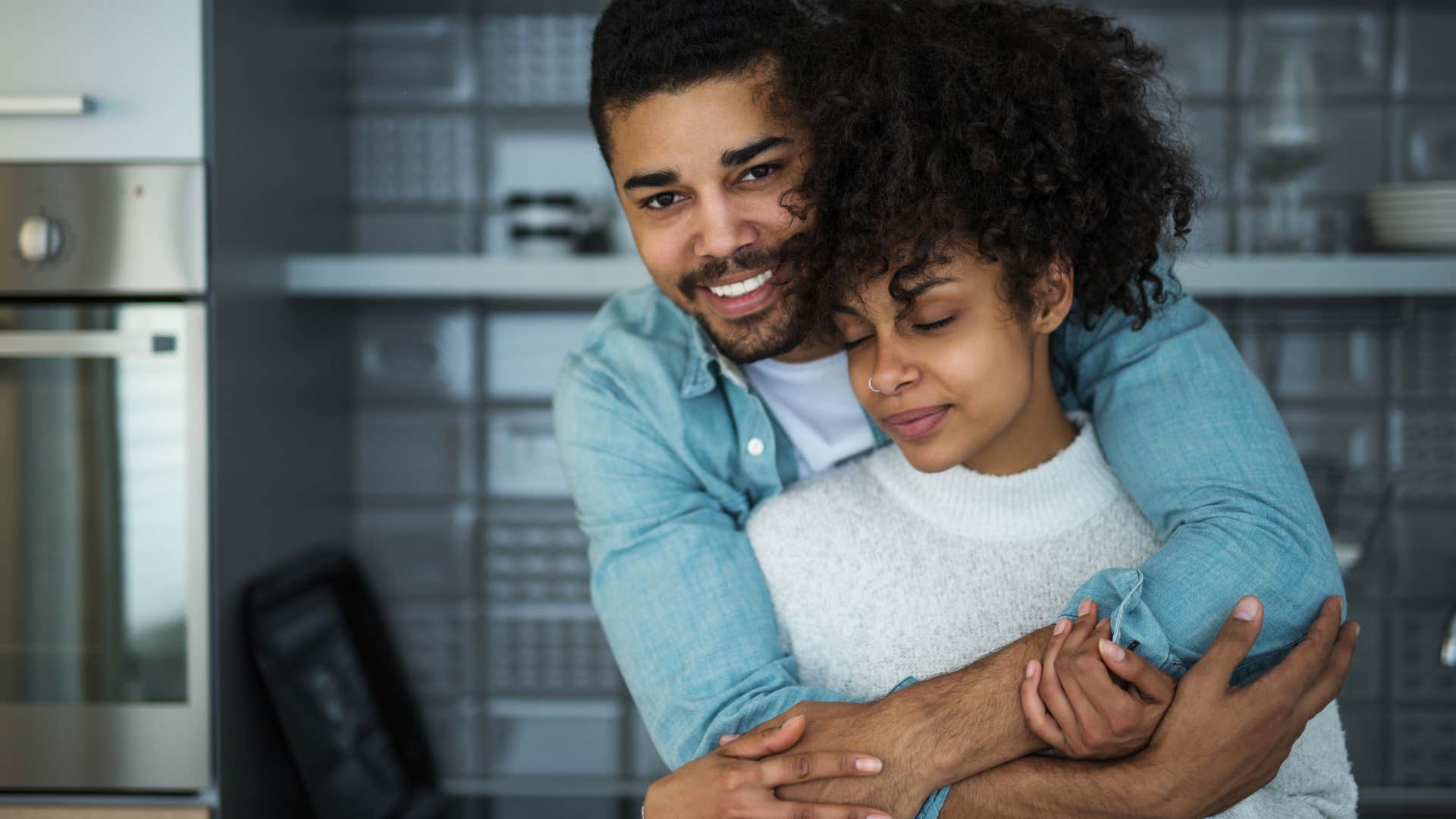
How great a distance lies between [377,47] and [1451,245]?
2250 millimetres

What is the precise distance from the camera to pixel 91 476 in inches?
73.7

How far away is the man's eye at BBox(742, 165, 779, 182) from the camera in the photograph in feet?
4.31

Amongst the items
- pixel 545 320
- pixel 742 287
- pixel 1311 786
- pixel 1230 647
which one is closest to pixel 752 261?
pixel 742 287

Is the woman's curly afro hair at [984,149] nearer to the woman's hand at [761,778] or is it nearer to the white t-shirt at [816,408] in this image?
the white t-shirt at [816,408]

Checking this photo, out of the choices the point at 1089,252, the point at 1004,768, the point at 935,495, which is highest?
the point at 1089,252

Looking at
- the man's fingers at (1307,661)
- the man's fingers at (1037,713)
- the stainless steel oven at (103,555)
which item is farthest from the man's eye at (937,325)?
the stainless steel oven at (103,555)

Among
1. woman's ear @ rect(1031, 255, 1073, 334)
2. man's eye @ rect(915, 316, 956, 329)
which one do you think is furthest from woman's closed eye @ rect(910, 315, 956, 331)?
woman's ear @ rect(1031, 255, 1073, 334)

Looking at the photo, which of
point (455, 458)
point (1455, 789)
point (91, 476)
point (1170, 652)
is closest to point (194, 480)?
point (91, 476)

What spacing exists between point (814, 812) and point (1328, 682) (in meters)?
0.51

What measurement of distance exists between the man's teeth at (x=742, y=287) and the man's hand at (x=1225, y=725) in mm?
632

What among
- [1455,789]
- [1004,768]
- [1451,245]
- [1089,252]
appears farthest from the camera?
[1455,789]

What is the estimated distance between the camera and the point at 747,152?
1.28m

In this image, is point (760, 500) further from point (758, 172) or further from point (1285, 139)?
point (1285, 139)

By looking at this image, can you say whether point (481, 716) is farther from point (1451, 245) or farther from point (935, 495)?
point (1451, 245)
